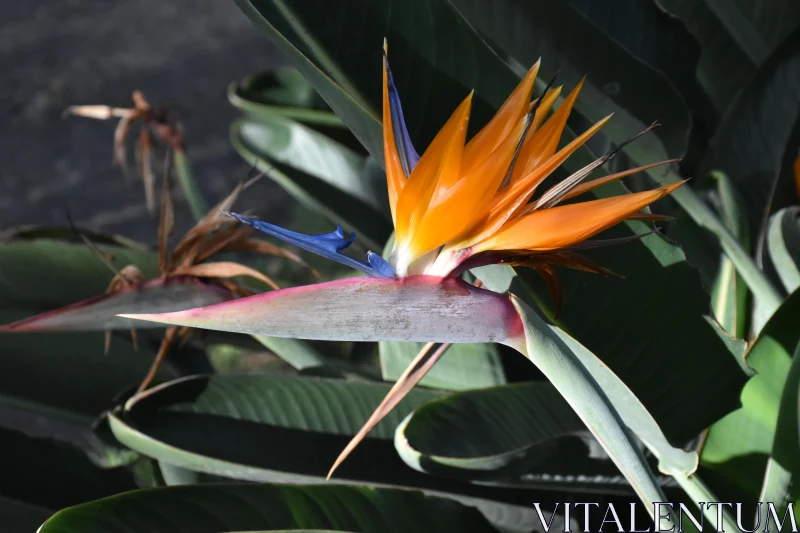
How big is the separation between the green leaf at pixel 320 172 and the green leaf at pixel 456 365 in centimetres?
15

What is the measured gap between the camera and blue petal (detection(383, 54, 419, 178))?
0.39 meters

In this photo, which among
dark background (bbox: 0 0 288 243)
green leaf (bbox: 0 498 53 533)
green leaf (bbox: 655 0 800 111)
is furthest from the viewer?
dark background (bbox: 0 0 288 243)

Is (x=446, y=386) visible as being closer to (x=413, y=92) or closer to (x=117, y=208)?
(x=413, y=92)

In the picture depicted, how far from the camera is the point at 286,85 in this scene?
3.31 ft

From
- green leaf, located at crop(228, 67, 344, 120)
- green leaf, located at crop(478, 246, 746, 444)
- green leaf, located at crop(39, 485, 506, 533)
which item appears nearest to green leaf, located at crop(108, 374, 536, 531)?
green leaf, located at crop(39, 485, 506, 533)

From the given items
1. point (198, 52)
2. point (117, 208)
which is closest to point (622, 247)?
point (117, 208)

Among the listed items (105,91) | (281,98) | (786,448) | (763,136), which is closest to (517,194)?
(786,448)

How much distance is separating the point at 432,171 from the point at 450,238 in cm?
3

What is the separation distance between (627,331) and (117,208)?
2.32m

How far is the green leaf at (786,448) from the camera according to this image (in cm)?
50

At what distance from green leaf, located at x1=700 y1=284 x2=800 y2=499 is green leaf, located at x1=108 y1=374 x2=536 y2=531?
0.17 m

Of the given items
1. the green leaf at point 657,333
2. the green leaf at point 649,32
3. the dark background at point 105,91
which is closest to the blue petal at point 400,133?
the green leaf at point 657,333

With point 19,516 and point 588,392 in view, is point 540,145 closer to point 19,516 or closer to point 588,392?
point 588,392

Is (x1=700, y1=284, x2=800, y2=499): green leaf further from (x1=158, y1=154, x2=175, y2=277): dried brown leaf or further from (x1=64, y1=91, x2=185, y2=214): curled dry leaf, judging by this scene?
(x1=64, y1=91, x2=185, y2=214): curled dry leaf
